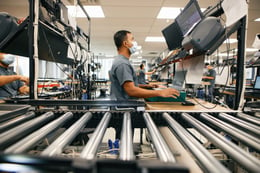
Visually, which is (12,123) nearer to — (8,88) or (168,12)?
(8,88)

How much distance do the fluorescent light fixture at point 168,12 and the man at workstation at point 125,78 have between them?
2430 mm

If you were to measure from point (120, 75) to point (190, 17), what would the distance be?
756 mm

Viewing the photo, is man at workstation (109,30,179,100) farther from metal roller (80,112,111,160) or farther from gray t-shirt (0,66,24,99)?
gray t-shirt (0,66,24,99)

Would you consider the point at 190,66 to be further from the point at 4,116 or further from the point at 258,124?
the point at 4,116

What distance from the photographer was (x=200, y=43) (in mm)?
990

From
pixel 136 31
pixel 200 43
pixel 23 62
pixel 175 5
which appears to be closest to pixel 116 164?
pixel 200 43

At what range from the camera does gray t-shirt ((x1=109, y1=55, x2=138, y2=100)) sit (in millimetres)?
1419

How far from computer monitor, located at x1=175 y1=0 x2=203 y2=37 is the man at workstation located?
1.74 feet

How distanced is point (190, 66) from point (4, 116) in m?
1.39

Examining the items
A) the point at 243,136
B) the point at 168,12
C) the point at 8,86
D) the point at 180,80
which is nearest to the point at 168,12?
the point at 168,12

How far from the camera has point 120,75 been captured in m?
1.44

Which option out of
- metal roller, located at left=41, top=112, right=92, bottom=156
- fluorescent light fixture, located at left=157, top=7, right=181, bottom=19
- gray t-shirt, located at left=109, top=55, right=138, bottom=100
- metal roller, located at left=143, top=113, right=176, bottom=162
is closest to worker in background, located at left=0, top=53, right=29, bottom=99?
gray t-shirt, located at left=109, top=55, right=138, bottom=100

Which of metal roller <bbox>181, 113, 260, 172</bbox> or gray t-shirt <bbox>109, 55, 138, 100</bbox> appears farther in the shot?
gray t-shirt <bbox>109, 55, 138, 100</bbox>

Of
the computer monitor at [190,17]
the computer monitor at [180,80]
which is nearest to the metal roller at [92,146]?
the computer monitor at [190,17]
